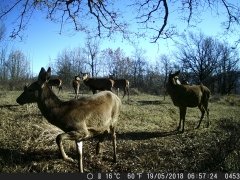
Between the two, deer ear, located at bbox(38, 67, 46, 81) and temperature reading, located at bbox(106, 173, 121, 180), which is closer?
temperature reading, located at bbox(106, 173, 121, 180)

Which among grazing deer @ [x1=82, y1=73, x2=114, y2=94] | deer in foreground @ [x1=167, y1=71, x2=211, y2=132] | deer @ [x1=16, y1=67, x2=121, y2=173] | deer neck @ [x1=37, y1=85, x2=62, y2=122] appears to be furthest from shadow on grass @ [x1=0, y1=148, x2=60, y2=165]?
grazing deer @ [x1=82, y1=73, x2=114, y2=94]

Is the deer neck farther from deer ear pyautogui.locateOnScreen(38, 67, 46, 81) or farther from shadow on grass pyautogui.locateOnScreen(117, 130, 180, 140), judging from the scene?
shadow on grass pyautogui.locateOnScreen(117, 130, 180, 140)

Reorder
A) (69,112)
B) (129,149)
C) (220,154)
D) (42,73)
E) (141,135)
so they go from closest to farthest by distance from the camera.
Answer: (42,73) < (69,112) < (220,154) < (129,149) < (141,135)

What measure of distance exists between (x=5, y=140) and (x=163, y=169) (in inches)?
201

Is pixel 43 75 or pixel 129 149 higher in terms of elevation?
pixel 43 75

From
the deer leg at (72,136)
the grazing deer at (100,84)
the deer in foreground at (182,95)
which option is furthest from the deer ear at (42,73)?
the grazing deer at (100,84)

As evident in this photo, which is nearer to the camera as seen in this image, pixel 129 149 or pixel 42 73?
pixel 42 73

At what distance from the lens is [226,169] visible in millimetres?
8820

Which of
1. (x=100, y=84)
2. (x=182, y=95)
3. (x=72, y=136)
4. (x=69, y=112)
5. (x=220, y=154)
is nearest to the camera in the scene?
(x=72, y=136)

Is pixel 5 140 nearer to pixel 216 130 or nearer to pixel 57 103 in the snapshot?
pixel 57 103

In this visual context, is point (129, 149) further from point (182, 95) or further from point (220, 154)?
point (182, 95)

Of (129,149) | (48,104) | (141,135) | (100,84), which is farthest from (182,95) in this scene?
(100,84)

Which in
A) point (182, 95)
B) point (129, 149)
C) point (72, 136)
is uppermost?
point (182, 95)

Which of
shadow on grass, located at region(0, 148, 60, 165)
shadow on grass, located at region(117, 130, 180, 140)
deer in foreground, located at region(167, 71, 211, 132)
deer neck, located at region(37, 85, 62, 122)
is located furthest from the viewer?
deer in foreground, located at region(167, 71, 211, 132)
